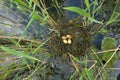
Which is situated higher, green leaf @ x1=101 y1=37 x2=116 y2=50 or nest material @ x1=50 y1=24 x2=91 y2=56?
nest material @ x1=50 y1=24 x2=91 y2=56

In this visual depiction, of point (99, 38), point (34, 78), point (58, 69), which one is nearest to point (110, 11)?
point (99, 38)

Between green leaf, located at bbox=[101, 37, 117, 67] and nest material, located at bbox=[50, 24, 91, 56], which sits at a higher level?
nest material, located at bbox=[50, 24, 91, 56]

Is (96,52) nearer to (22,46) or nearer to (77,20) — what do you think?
(77,20)

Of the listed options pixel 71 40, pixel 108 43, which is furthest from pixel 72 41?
pixel 108 43

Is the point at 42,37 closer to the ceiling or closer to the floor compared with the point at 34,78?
closer to the ceiling

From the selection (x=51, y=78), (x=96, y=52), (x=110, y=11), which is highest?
(x=110, y=11)

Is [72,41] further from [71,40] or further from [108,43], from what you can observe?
[108,43]

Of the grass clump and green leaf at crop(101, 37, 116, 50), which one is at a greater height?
the grass clump

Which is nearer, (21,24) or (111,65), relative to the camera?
(111,65)
